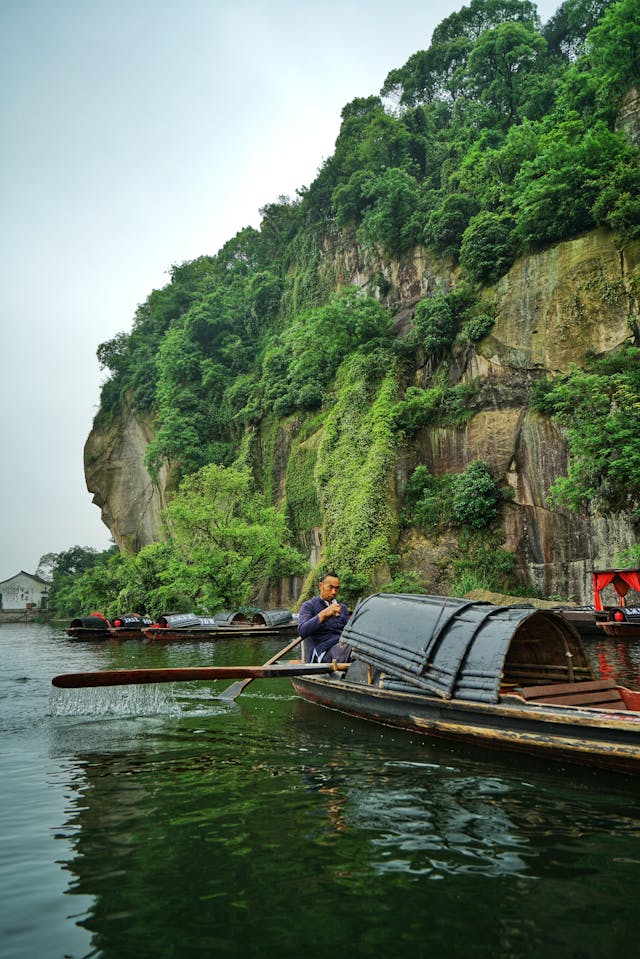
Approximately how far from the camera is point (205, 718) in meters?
9.27

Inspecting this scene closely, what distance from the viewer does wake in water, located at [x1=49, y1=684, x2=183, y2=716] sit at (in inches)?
386

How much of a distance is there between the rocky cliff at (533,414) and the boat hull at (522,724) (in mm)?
17891

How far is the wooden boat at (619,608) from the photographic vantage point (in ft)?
64.3

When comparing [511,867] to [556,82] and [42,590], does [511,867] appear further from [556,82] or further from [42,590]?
[42,590]

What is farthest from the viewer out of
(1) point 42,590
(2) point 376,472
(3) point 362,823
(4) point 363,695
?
(1) point 42,590

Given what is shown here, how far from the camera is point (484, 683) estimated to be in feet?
21.9

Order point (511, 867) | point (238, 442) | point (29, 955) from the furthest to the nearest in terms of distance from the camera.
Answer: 1. point (238, 442)
2. point (511, 867)
3. point (29, 955)

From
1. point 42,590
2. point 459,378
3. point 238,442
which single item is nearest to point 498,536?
point 459,378

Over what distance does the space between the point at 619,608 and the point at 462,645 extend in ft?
50.1

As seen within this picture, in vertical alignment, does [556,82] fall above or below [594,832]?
above

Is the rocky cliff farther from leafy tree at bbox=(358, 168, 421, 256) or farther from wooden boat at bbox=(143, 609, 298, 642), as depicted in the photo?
wooden boat at bbox=(143, 609, 298, 642)

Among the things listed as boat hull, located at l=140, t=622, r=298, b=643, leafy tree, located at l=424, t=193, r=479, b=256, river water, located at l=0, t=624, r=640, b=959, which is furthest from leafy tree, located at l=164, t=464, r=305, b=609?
river water, located at l=0, t=624, r=640, b=959

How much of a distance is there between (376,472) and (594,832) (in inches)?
1023

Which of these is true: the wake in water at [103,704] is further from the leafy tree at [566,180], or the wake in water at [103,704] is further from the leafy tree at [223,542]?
the leafy tree at [566,180]
